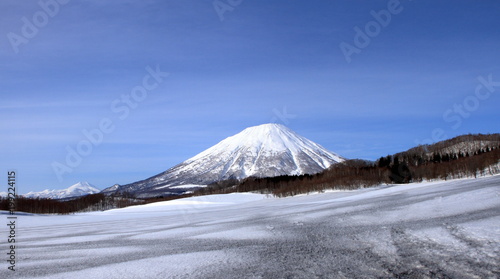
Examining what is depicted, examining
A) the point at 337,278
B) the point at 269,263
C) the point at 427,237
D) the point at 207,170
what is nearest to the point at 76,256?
the point at 269,263

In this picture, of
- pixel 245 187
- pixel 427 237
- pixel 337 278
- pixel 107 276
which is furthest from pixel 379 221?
pixel 245 187

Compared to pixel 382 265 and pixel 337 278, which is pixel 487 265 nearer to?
pixel 382 265

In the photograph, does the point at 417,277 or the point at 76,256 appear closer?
the point at 417,277

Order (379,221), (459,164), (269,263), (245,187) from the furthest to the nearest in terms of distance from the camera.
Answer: (245,187) → (459,164) → (379,221) → (269,263)

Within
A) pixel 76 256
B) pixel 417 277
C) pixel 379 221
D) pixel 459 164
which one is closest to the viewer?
pixel 417 277

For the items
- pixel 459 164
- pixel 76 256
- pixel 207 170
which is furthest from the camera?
pixel 207 170

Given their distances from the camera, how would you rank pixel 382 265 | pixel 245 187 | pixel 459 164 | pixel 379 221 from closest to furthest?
pixel 382 265 → pixel 379 221 → pixel 459 164 → pixel 245 187

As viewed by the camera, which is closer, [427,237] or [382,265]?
[382,265]

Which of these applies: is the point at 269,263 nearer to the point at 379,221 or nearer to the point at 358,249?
the point at 358,249
